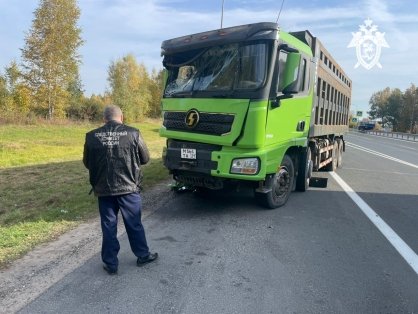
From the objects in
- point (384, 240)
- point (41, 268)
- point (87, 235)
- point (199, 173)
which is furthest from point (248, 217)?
point (41, 268)

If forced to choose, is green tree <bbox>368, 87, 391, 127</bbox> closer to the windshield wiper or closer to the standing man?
the windshield wiper

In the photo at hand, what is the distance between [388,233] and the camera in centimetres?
565

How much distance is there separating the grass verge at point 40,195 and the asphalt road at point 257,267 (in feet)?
3.56

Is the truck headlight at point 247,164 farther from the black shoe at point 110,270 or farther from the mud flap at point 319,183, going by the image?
the mud flap at point 319,183

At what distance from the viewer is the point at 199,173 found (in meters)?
6.32

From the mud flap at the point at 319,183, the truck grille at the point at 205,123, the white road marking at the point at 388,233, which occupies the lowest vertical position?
the white road marking at the point at 388,233

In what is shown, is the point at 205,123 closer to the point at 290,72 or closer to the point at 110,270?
the point at 290,72

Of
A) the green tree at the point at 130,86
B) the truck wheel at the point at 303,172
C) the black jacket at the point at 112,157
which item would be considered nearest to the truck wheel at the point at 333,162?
the truck wheel at the point at 303,172

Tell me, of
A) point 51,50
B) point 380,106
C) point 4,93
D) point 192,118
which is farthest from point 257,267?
point 380,106

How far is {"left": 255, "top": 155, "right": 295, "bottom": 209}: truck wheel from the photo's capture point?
6.66 metres

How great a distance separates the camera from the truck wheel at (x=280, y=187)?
6656 mm

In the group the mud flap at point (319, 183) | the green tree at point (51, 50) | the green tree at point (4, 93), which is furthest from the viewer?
the green tree at point (4, 93)

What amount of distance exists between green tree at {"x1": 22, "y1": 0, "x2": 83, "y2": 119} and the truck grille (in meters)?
29.2

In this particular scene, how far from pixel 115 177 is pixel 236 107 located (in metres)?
2.37
